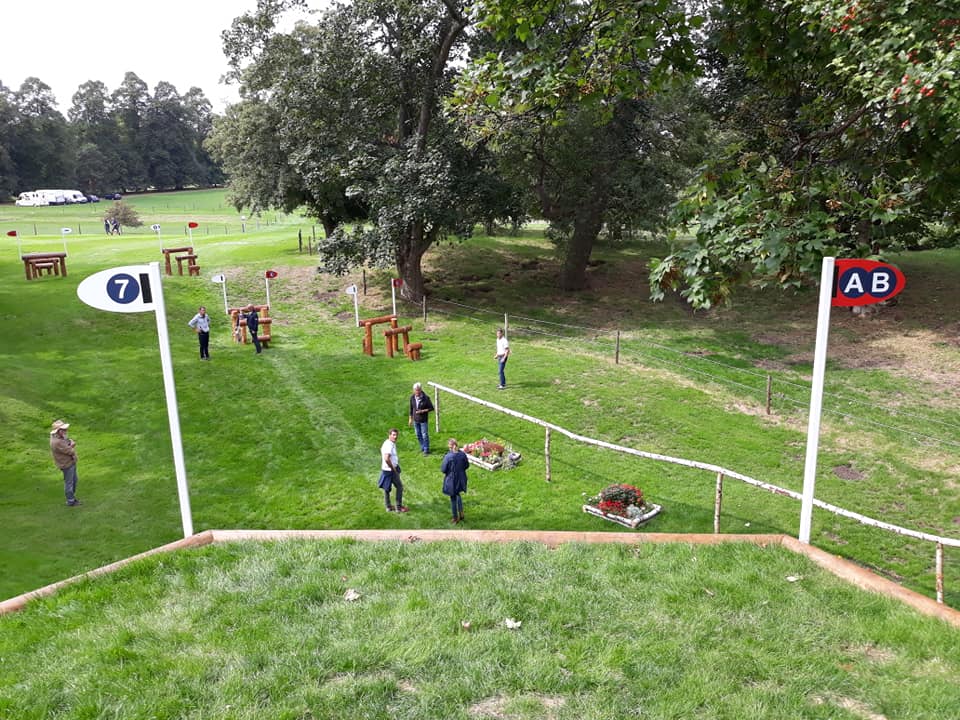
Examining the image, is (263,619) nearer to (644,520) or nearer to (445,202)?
(644,520)

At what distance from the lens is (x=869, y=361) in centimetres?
2355

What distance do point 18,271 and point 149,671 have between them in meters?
33.5

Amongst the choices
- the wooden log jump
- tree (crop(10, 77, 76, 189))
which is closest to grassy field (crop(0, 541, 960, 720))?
the wooden log jump

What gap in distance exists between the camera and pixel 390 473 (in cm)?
1196

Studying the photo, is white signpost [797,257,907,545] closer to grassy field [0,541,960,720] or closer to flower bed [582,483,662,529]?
grassy field [0,541,960,720]

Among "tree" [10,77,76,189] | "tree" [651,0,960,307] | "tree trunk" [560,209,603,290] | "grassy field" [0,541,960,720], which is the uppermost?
"tree" [10,77,76,189]

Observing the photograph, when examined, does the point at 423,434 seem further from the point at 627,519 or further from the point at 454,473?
the point at 627,519

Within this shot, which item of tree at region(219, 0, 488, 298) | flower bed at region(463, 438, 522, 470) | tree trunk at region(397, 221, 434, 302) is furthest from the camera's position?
tree trunk at region(397, 221, 434, 302)

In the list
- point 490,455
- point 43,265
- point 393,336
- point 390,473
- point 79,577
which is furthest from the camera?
point 43,265

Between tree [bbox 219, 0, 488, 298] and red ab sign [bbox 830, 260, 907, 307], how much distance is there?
18788 mm

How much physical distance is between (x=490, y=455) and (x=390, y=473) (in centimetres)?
275

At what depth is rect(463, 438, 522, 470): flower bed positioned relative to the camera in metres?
14.0

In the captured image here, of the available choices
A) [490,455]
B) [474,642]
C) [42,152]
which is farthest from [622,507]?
[42,152]

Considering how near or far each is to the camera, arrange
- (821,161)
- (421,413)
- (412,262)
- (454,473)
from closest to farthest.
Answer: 1. (821,161)
2. (454,473)
3. (421,413)
4. (412,262)
